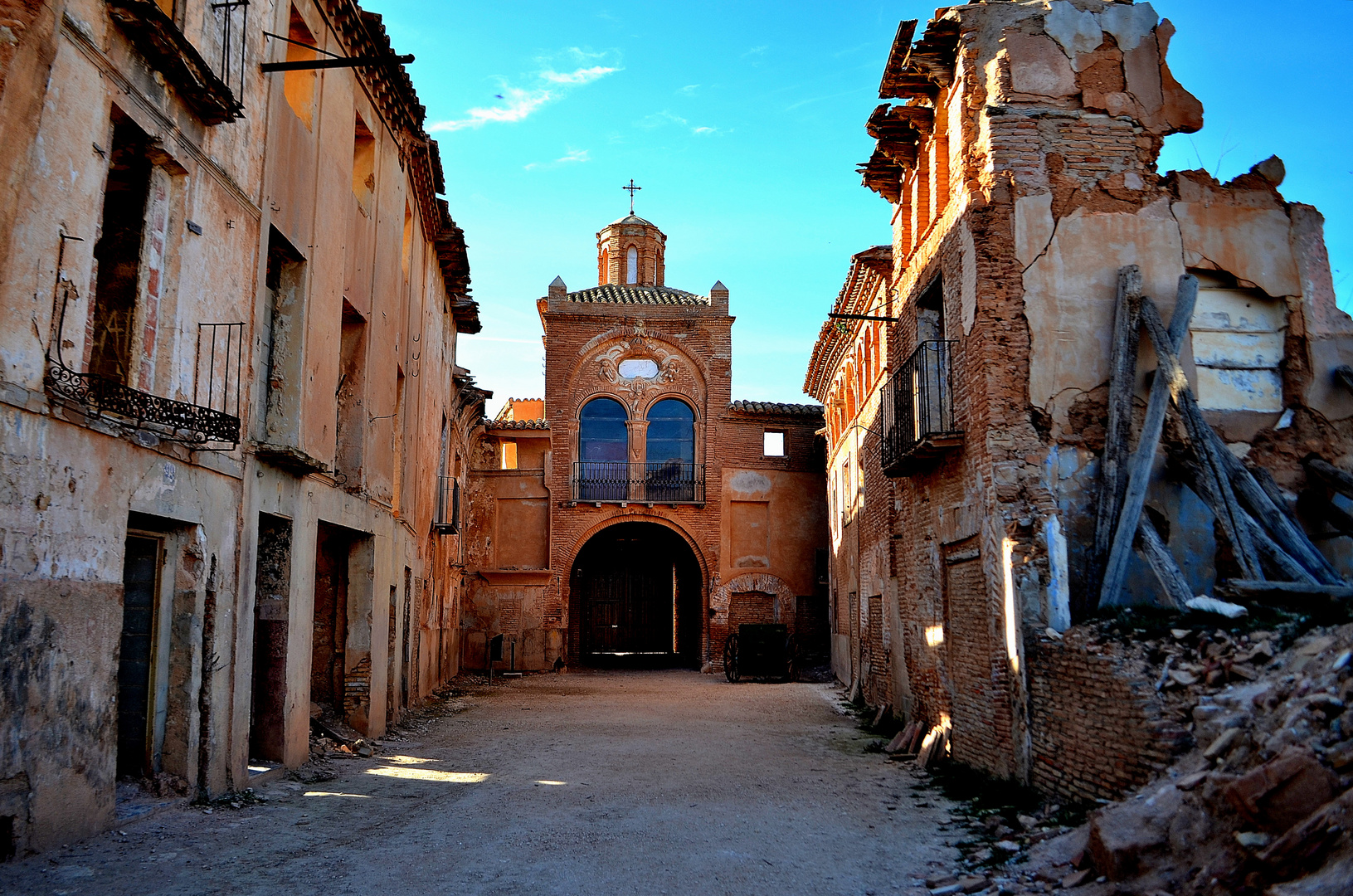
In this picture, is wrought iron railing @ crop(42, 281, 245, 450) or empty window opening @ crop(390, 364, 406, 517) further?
empty window opening @ crop(390, 364, 406, 517)

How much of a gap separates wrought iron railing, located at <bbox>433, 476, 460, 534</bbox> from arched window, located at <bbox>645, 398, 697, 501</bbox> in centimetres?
695

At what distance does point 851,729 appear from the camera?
14930mm

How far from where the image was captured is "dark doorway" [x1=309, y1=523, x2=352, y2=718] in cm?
1243

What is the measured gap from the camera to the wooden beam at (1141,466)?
352 inches

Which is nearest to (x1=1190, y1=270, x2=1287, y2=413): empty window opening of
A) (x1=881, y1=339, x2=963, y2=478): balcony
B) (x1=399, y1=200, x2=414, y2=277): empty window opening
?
(x1=881, y1=339, x2=963, y2=478): balcony

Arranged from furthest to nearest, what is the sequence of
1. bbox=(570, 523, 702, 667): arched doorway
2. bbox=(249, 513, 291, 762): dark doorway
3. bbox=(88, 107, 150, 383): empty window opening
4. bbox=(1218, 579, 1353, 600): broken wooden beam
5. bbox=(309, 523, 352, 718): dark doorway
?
bbox=(570, 523, 702, 667): arched doorway → bbox=(309, 523, 352, 718): dark doorway → bbox=(249, 513, 291, 762): dark doorway → bbox=(88, 107, 150, 383): empty window opening → bbox=(1218, 579, 1353, 600): broken wooden beam

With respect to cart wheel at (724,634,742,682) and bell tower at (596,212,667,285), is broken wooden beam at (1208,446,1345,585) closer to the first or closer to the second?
cart wheel at (724,634,742,682)

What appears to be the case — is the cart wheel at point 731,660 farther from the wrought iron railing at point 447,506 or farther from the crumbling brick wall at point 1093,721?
the crumbling brick wall at point 1093,721

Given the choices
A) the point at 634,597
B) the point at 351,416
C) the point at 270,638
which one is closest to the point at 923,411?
the point at 351,416

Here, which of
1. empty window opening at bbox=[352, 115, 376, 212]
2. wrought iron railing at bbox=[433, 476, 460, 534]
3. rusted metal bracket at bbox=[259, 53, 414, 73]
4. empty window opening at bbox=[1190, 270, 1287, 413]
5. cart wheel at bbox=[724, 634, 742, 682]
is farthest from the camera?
cart wheel at bbox=[724, 634, 742, 682]

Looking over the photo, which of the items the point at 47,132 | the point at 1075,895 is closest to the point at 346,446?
the point at 47,132

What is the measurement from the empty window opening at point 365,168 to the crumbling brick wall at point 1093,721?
966 cm

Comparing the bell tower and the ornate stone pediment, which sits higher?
the bell tower

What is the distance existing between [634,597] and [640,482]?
5385mm
